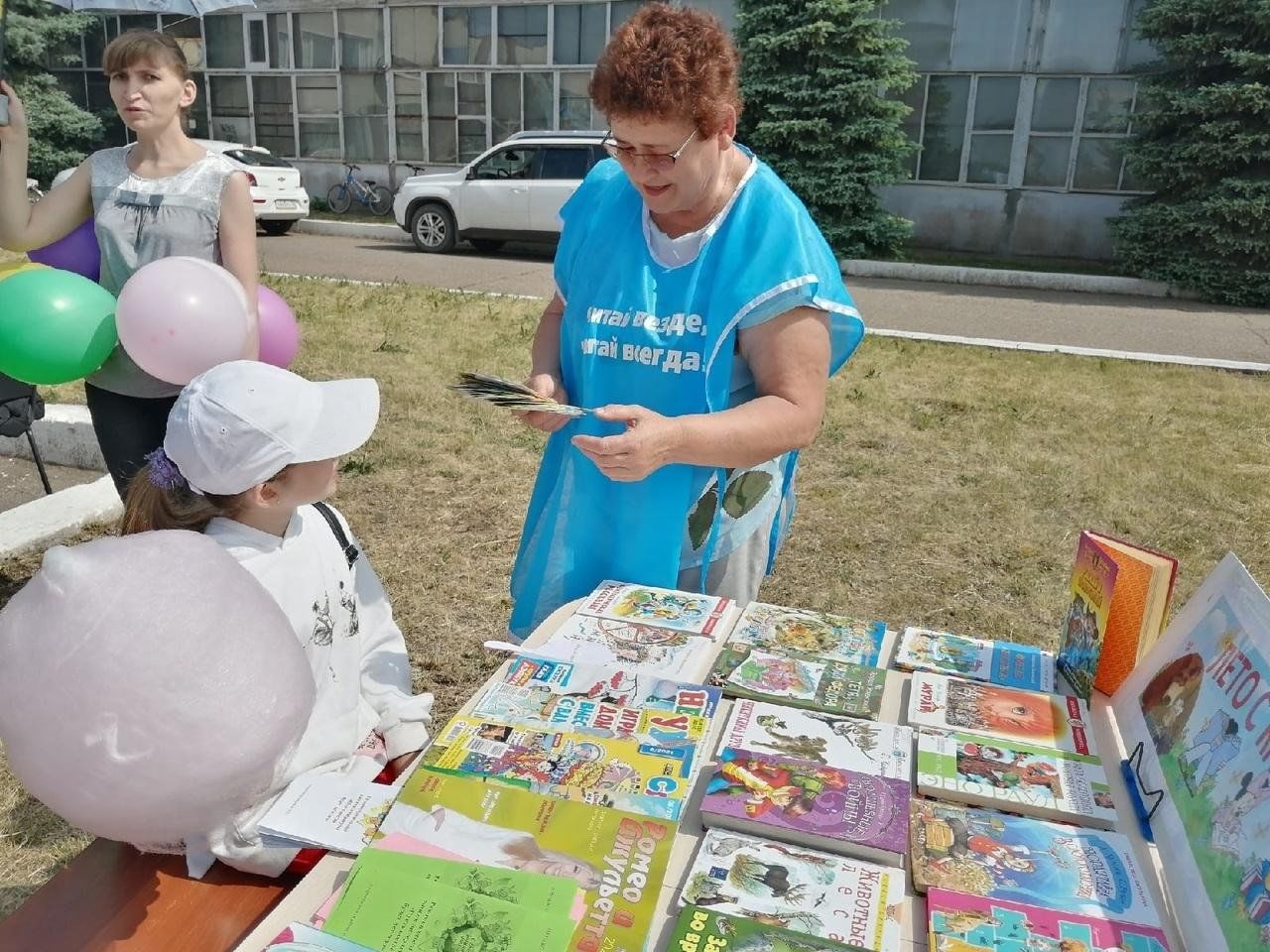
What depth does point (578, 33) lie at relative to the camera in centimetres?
1794

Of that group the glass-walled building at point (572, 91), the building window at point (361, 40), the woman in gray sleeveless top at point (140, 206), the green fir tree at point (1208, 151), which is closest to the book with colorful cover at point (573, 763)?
the woman in gray sleeveless top at point (140, 206)

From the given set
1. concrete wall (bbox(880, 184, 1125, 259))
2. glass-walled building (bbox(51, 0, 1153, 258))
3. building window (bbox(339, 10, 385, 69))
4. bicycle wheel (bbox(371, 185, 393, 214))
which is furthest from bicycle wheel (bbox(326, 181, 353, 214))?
concrete wall (bbox(880, 184, 1125, 259))

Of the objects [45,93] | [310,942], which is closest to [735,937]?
[310,942]

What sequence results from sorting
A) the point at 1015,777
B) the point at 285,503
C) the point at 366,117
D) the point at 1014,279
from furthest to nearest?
the point at 366,117 → the point at 1014,279 → the point at 285,503 → the point at 1015,777

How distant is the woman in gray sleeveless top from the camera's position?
2.94m

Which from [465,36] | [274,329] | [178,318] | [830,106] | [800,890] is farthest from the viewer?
[465,36]

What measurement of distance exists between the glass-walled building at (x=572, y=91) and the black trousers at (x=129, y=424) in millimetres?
13735

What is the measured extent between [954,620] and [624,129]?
9.65 feet

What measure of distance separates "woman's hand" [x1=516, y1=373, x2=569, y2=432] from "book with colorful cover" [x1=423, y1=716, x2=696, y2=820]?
0.68 meters

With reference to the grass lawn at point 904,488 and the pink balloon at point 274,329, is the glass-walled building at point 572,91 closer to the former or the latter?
the grass lawn at point 904,488

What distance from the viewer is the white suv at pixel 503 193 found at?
13.4 m

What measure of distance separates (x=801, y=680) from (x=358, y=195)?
61.9ft

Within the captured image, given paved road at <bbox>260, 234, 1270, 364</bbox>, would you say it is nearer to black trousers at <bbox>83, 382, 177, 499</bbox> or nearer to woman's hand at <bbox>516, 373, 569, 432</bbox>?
black trousers at <bbox>83, 382, 177, 499</bbox>

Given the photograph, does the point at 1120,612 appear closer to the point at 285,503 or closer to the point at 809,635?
the point at 809,635
